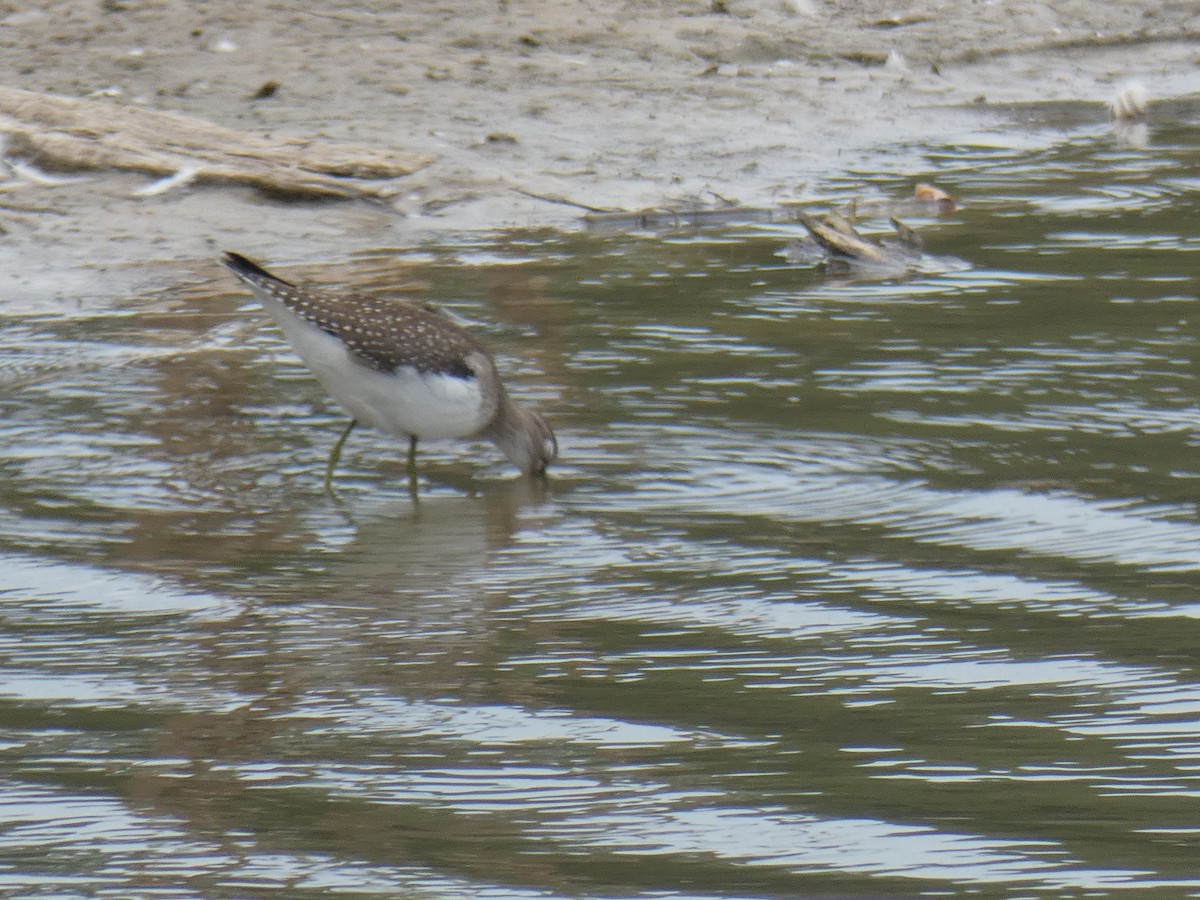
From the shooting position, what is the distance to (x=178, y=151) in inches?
379

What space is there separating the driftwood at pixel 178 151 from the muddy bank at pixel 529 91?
0.09m

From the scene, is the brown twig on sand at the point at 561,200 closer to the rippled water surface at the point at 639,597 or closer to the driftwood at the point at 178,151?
the driftwood at the point at 178,151

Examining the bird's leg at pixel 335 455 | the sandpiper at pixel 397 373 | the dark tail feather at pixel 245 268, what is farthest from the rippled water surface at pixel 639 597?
the dark tail feather at pixel 245 268

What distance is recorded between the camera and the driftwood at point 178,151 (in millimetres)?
9516

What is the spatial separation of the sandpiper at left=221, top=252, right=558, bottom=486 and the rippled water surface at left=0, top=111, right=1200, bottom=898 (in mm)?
167

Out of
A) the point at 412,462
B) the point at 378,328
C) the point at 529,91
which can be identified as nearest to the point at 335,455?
the point at 412,462

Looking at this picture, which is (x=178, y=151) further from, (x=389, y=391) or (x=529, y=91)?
(x=389, y=391)

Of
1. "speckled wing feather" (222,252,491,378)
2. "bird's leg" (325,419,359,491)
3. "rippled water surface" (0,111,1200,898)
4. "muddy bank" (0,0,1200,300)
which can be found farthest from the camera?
"muddy bank" (0,0,1200,300)

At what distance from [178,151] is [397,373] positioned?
153 inches

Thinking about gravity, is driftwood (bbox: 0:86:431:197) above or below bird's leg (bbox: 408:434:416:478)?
above

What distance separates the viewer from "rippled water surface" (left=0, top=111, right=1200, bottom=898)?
333 centimetres

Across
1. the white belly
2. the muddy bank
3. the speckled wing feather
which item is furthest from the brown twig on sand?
the white belly

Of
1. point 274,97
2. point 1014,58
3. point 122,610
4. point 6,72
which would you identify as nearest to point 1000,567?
point 122,610

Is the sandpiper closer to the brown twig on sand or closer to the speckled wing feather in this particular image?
the speckled wing feather
